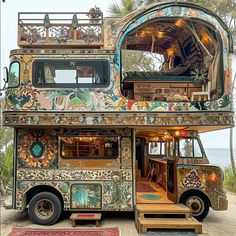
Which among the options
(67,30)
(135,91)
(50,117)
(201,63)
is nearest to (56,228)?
(50,117)

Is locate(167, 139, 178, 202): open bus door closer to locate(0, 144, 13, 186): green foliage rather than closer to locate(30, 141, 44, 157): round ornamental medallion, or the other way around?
locate(30, 141, 44, 157): round ornamental medallion

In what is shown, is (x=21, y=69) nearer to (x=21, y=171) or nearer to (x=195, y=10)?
(x=21, y=171)

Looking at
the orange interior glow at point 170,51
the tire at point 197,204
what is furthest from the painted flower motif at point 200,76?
the tire at point 197,204

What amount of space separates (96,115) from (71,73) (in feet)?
4.12

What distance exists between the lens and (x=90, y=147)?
8555 millimetres

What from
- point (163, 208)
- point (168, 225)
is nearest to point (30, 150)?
point (163, 208)

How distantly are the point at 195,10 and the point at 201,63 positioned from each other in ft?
5.33

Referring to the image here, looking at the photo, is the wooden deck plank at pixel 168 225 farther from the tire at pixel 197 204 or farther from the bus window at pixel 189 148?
the bus window at pixel 189 148

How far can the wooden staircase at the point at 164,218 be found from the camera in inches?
284

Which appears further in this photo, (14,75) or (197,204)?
(197,204)

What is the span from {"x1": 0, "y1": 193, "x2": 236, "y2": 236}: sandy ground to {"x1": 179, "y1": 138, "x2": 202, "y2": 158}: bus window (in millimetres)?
1806

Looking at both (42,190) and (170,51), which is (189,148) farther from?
(42,190)

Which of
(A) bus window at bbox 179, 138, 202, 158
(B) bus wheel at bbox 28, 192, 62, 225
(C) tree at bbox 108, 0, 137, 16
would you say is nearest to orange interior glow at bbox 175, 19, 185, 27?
(A) bus window at bbox 179, 138, 202, 158

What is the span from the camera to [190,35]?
9.53 m
